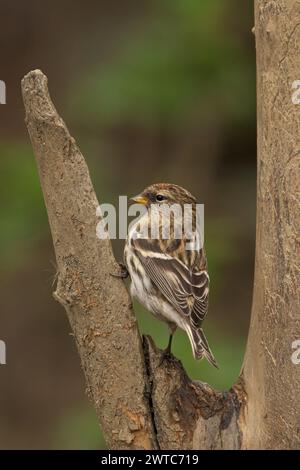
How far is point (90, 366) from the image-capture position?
17.3ft

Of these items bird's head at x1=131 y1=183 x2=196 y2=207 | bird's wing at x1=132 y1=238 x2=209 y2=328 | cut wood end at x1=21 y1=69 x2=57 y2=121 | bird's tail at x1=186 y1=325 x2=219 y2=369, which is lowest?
bird's tail at x1=186 y1=325 x2=219 y2=369

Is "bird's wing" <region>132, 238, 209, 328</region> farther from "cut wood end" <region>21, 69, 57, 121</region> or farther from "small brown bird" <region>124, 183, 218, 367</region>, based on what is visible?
"cut wood end" <region>21, 69, 57, 121</region>

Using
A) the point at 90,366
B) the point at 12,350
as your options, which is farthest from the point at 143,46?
the point at 90,366

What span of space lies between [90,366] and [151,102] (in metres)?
4.60

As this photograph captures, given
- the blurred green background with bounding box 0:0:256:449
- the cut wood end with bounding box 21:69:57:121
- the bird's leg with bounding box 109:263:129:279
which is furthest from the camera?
the blurred green background with bounding box 0:0:256:449

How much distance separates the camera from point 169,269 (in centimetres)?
578

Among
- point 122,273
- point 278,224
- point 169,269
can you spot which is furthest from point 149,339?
point 278,224

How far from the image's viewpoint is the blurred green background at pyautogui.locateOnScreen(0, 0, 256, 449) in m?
9.27

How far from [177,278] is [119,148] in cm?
541

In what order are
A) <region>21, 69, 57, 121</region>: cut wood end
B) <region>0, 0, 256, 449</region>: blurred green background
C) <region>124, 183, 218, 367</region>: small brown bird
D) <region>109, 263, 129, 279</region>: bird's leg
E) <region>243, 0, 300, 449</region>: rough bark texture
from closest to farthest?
1. <region>21, 69, 57, 121</region>: cut wood end
2. <region>243, 0, 300, 449</region>: rough bark texture
3. <region>109, 263, 129, 279</region>: bird's leg
4. <region>124, 183, 218, 367</region>: small brown bird
5. <region>0, 0, 256, 449</region>: blurred green background

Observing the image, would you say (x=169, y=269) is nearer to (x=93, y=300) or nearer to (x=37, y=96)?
(x=93, y=300)

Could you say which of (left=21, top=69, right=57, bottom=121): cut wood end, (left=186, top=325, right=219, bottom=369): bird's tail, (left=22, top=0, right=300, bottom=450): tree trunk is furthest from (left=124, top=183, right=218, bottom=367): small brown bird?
(left=21, top=69, right=57, bottom=121): cut wood end

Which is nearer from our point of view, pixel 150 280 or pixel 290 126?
pixel 290 126

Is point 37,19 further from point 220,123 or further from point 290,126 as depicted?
point 290,126
